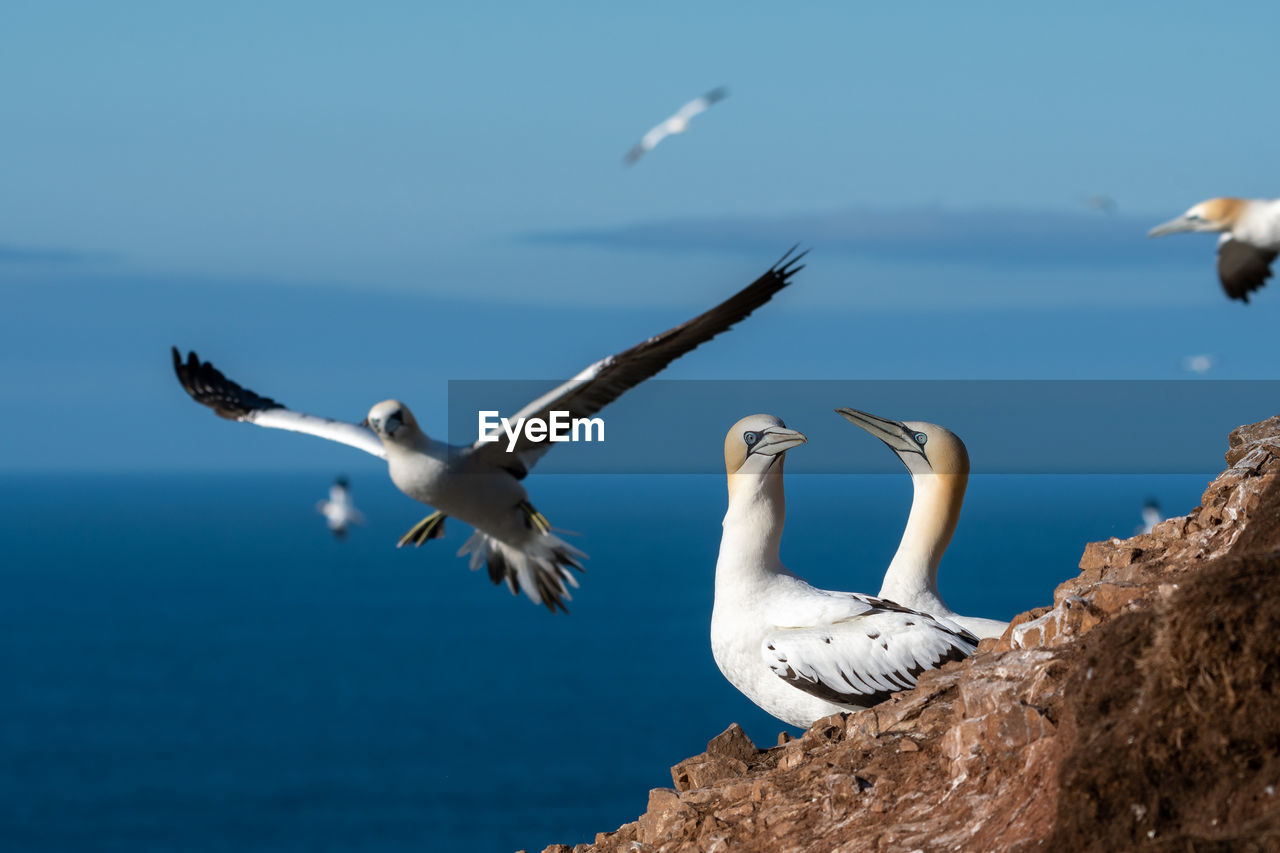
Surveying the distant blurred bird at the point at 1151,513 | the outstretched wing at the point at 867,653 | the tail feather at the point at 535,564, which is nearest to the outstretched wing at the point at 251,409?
the tail feather at the point at 535,564

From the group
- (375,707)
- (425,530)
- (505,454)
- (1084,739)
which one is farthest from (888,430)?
(375,707)

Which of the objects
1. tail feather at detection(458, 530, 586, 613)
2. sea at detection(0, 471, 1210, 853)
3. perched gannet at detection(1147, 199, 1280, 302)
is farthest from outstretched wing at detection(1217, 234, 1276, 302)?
sea at detection(0, 471, 1210, 853)

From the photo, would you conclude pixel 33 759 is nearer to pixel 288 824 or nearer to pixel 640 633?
pixel 288 824

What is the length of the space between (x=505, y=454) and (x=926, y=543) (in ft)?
10.7

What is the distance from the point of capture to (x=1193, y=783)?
628cm

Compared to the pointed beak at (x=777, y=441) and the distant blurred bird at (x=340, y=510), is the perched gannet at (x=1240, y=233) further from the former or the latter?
the distant blurred bird at (x=340, y=510)

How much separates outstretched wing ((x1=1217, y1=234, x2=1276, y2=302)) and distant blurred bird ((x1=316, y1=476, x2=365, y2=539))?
10162 mm

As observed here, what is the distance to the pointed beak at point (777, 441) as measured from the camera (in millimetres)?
11914

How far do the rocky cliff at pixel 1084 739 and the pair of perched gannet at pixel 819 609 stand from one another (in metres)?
0.74

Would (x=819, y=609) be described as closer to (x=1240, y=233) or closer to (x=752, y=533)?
(x=752, y=533)

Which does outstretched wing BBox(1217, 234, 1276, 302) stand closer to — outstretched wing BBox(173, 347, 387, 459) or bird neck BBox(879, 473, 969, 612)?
bird neck BBox(879, 473, 969, 612)

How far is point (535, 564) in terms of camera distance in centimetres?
1448

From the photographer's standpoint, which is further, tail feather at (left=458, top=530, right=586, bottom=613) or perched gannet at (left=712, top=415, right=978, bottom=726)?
tail feather at (left=458, top=530, right=586, bottom=613)

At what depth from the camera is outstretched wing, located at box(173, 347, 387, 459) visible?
13.6m
